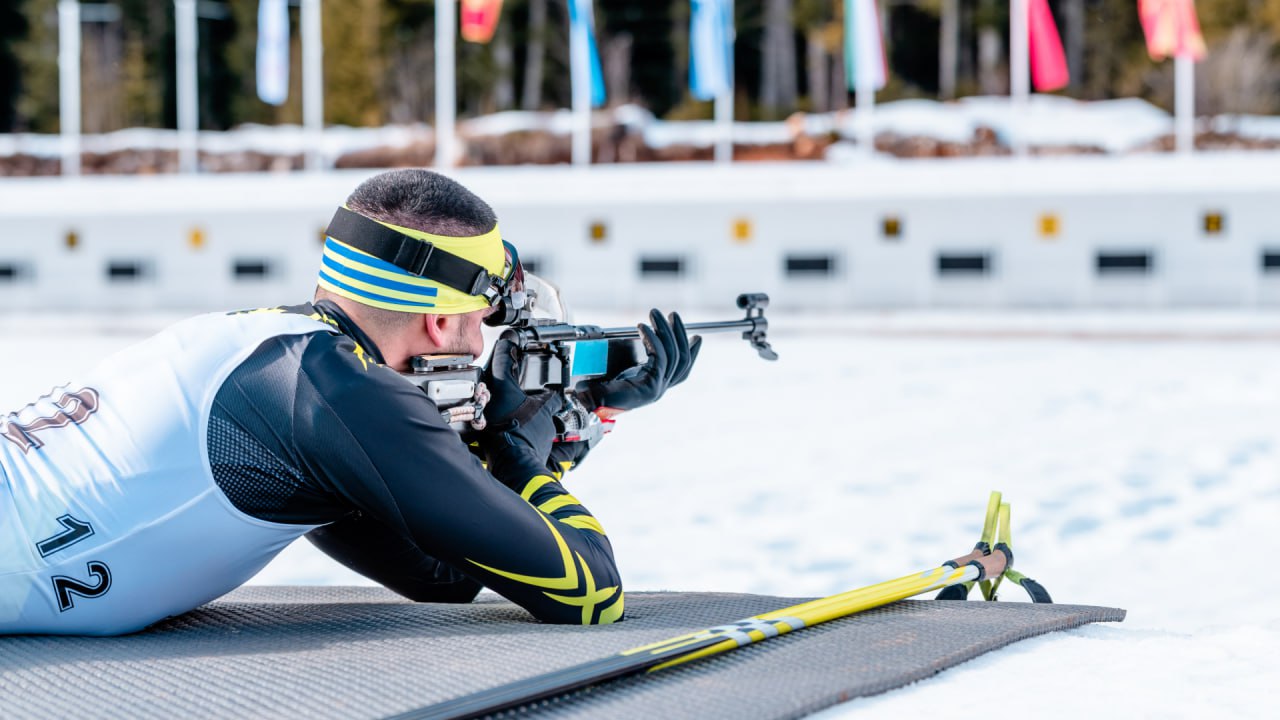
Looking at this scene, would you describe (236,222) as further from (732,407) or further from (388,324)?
(388,324)

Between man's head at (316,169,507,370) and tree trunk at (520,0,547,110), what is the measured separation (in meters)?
40.0

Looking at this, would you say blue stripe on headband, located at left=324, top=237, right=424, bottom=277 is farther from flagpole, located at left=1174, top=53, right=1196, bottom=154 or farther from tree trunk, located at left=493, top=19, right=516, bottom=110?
tree trunk, located at left=493, top=19, right=516, bottom=110

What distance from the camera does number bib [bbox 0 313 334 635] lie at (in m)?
2.29

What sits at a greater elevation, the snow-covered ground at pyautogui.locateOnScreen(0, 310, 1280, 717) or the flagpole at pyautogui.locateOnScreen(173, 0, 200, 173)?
the flagpole at pyautogui.locateOnScreen(173, 0, 200, 173)

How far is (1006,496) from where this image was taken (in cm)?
680

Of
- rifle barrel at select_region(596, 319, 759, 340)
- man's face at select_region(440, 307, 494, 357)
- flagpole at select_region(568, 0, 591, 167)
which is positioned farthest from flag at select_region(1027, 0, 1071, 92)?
man's face at select_region(440, 307, 494, 357)

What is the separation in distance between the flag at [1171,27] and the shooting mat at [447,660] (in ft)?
62.0

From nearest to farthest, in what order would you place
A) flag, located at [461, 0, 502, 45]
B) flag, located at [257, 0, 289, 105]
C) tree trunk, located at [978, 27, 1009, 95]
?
flag, located at [461, 0, 502, 45]
flag, located at [257, 0, 289, 105]
tree trunk, located at [978, 27, 1009, 95]

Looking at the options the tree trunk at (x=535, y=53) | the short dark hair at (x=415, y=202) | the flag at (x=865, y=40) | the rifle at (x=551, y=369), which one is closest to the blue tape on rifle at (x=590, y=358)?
the rifle at (x=551, y=369)

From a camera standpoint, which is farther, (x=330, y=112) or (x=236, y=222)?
(x=330, y=112)

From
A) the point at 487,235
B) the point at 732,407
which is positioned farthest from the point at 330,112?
the point at 487,235

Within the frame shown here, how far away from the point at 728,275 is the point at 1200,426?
38.3ft

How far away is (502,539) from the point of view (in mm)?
2375

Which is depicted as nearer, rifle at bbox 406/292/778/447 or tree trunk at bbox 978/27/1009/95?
rifle at bbox 406/292/778/447
